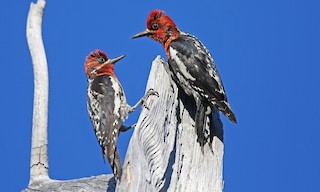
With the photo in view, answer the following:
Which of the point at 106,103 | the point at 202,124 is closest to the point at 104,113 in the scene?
the point at 106,103

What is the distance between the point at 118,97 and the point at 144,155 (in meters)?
2.54

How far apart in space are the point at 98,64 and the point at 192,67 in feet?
7.45

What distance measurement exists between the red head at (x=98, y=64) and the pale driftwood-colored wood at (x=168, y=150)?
7.50 feet

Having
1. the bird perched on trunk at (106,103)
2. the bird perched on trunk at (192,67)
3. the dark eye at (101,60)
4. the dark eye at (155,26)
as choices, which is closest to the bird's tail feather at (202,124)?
the bird perched on trunk at (192,67)

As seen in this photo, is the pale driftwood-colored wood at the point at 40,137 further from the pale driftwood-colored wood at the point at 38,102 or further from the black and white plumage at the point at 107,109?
the black and white plumage at the point at 107,109

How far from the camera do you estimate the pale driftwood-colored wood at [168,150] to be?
4168 mm

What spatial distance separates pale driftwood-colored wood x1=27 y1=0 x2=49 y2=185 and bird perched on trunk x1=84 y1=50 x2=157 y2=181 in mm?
500

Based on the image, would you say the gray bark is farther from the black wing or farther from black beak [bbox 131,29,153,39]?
black beak [bbox 131,29,153,39]

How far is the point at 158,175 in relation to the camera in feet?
13.6

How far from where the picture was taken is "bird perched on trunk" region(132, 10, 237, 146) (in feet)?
16.7

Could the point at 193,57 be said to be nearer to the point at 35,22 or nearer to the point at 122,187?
the point at 122,187

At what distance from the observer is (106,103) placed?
21.5ft


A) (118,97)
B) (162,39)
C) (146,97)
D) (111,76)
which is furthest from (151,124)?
(111,76)

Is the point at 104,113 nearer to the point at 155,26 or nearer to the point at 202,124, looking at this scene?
the point at 155,26
